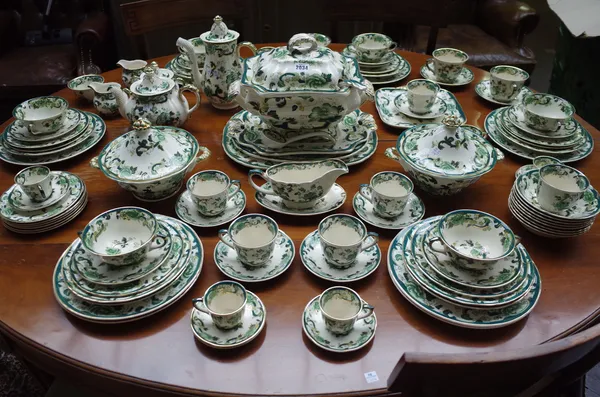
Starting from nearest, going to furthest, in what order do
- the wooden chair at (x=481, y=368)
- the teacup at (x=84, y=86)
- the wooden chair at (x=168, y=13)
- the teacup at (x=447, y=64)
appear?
the wooden chair at (x=481, y=368), the teacup at (x=84, y=86), the teacup at (x=447, y=64), the wooden chair at (x=168, y=13)

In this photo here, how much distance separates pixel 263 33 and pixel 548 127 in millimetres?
2385

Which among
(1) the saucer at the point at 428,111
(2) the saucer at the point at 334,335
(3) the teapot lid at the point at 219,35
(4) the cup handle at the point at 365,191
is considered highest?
(3) the teapot lid at the point at 219,35

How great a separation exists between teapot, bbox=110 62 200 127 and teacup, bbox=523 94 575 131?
1036mm

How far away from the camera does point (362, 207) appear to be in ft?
4.21

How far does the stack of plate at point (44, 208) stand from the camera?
1196mm

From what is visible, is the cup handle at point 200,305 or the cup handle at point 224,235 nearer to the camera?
the cup handle at point 200,305

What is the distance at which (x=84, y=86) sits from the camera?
1.72 m

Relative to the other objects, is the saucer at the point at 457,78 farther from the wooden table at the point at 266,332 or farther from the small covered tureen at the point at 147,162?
the small covered tureen at the point at 147,162

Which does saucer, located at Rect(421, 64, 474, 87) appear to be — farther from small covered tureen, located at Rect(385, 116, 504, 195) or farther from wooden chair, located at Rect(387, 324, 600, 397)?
wooden chair, located at Rect(387, 324, 600, 397)

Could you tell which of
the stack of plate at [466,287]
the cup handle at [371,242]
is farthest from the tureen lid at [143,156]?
the stack of plate at [466,287]

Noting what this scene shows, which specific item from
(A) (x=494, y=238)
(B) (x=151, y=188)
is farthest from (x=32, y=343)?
(A) (x=494, y=238)

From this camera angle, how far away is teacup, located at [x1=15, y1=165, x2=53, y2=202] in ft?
4.01

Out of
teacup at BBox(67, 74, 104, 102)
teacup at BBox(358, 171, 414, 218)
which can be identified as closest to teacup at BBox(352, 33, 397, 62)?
teacup at BBox(358, 171, 414, 218)

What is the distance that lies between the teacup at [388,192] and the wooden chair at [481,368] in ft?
1.73
